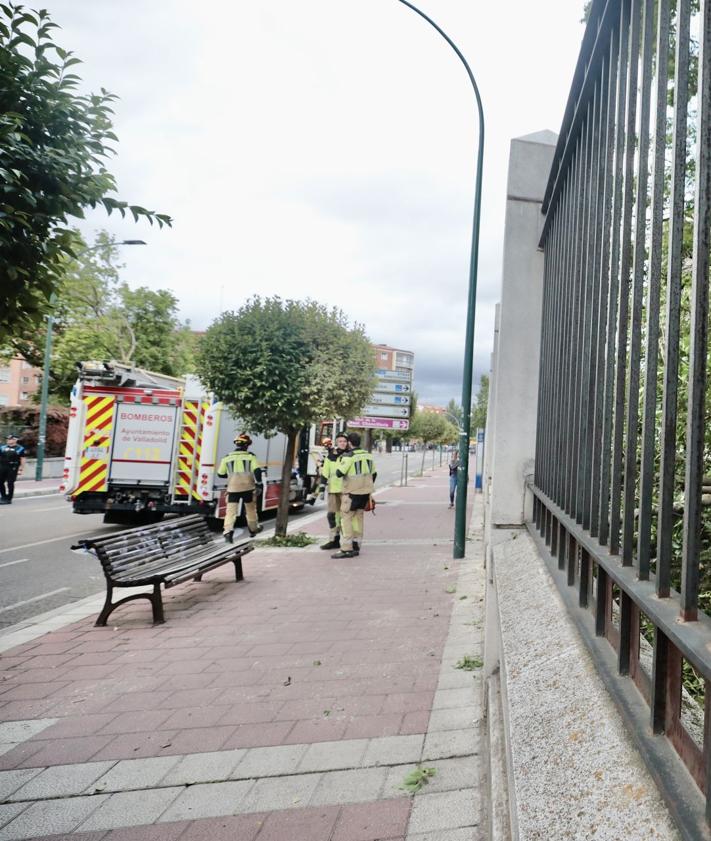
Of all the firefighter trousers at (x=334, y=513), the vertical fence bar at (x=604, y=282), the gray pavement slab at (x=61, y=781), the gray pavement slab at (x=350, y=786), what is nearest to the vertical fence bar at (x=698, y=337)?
the vertical fence bar at (x=604, y=282)

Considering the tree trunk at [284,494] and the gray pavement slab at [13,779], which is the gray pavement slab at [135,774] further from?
the tree trunk at [284,494]

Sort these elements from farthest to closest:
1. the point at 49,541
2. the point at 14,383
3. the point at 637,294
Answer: the point at 14,383 < the point at 49,541 < the point at 637,294

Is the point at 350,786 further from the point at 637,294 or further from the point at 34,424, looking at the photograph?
the point at 34,424

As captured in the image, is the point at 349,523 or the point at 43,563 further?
the point at 349,523

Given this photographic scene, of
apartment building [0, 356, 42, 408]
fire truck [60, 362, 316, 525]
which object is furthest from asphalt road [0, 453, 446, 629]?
apartment building [0, 356, 42, 408]

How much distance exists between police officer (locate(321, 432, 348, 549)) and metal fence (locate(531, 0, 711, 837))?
22.3ft

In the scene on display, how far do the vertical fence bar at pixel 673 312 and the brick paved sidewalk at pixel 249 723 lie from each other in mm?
1860

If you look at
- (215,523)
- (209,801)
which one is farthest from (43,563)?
(209,801)

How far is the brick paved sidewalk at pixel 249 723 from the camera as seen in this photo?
2.45m

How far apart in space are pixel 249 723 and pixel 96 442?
938 cm

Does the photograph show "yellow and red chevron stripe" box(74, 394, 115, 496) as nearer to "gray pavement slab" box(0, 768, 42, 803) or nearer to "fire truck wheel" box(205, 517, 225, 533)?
"fire truck wheel" box(205, 517, 225, 533)

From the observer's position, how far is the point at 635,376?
123cm

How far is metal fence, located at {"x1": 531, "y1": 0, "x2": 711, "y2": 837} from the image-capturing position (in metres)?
0.91

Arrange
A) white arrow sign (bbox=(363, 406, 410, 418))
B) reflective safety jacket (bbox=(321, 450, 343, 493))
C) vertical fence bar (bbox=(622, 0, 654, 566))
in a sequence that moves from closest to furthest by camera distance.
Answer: vertical fence bar (bbox=(622, 0, 654, 566)), reflective safety jacket (bbox=(321, 450, 343, 493)), white arrow sign (bbox=(363, 406, 410, 418))
